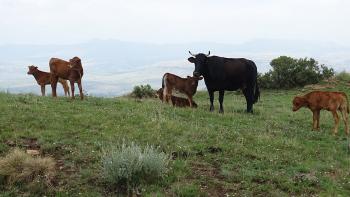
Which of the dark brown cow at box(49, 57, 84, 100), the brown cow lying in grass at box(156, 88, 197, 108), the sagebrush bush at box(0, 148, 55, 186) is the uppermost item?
the dark brown cow at box(49, 57, 84, 100)

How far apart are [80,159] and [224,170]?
2.87m

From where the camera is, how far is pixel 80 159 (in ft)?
33.4

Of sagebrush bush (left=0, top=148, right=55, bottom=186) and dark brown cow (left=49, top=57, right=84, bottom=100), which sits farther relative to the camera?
dark brown cow (left=49, top=57, right=84, bottom=100)

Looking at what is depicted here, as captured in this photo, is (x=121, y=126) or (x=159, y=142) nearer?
(x=159, y=142)

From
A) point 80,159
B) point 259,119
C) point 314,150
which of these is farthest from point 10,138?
point 259,119

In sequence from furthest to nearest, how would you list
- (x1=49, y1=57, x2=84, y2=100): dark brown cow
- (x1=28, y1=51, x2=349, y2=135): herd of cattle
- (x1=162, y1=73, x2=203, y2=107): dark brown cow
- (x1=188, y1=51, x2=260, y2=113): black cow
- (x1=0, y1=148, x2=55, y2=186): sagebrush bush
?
(x1=162, y1=73, x2=203, y2=107): dark brown cow, (x1=188, y1=51, x2=260, y2=113): black cow, (x1=28, y1=51, x2=349, y2=135): herd of cattle, (x1=49, y1=57, x2=84, y2=100): dark brown cow, (x1=0, y1=148, x2=55, y2=186): sagebrush bush

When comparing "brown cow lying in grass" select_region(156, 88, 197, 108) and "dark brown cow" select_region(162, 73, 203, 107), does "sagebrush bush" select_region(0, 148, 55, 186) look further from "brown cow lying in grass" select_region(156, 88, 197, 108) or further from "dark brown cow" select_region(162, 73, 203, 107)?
"dark brown cow" select_region(162, 73, 203, 107)

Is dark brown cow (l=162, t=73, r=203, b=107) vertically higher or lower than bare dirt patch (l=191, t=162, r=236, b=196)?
higher

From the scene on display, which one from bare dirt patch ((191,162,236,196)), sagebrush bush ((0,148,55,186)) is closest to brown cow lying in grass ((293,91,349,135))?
bare dirt patch ((191,162,236,196))

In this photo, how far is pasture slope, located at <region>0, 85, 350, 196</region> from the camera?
9.38 metres

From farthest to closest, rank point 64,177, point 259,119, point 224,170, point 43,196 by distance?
point 259,119, point 224,170, point 64,177, point 43,196

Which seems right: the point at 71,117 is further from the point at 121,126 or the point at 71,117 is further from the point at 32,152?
the point at 32,152

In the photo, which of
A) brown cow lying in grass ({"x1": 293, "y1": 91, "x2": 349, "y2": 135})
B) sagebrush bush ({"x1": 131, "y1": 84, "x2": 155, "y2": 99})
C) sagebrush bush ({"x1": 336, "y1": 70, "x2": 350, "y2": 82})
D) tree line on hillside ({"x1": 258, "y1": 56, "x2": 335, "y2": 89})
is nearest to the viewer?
brown cow lying in grass ({"x1": 293, "y1": 91, "x2": 349, "y2": 135})

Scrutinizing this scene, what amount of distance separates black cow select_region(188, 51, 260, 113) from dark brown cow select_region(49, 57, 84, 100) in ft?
14.3
